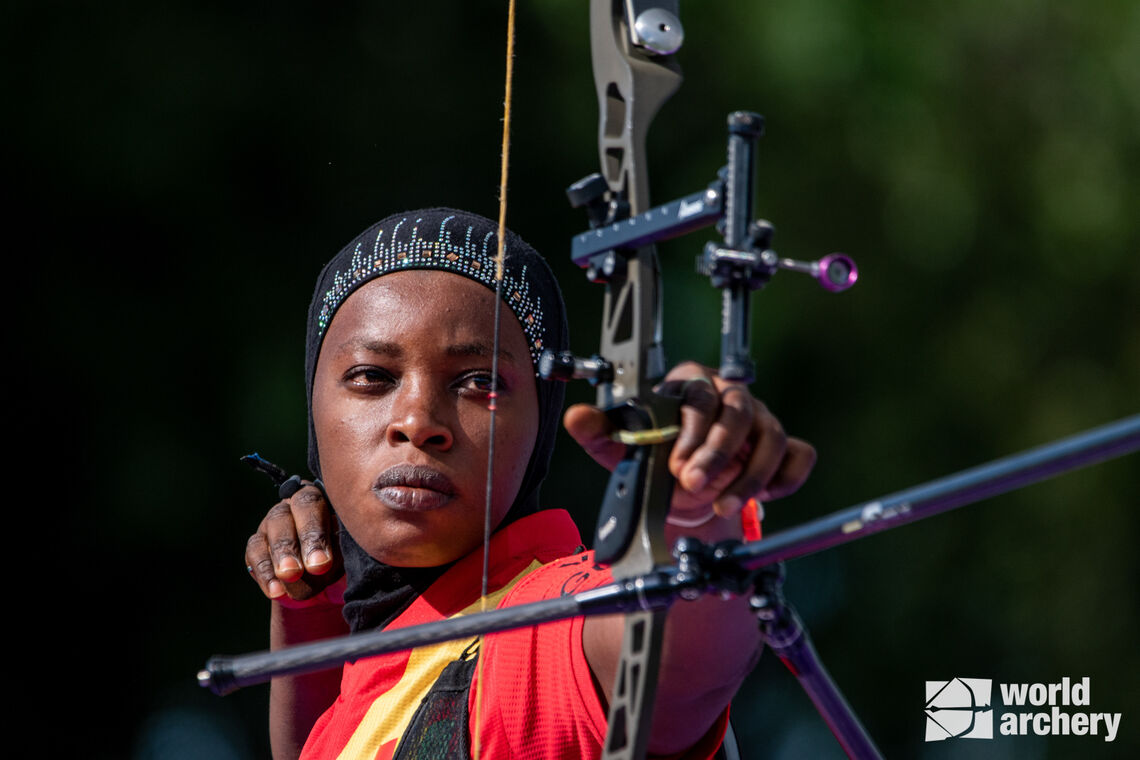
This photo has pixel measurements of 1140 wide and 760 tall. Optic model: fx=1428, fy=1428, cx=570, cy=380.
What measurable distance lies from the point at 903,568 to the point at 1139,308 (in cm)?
97

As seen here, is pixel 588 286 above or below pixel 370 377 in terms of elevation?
above

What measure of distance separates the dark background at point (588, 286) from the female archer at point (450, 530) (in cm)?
120

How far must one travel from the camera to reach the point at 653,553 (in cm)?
121

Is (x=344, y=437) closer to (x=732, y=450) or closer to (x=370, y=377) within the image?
(x=370, y=377)

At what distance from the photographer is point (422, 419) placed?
1.81 metres

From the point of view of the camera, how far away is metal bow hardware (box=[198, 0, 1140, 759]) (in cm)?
110

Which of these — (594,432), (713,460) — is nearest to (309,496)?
(594,432)

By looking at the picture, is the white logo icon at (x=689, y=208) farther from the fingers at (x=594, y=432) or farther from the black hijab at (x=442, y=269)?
the black hijab at (x=442, y=269)

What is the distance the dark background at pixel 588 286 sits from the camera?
328cm

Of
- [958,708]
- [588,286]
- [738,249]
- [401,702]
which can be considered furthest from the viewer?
[958,708]

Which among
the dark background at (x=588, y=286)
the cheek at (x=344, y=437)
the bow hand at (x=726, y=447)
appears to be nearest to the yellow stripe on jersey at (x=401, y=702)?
the cheek at (x=344, y=437)

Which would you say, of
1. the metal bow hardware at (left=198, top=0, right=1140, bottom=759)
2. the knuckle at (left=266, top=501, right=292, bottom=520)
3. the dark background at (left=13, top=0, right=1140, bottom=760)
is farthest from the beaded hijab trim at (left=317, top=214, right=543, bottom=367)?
the dark background at (left=13, top=0, right=1140, bottom=760)

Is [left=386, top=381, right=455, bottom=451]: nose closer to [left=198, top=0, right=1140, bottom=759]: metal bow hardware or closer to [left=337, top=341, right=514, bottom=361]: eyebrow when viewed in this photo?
[left=337, top=341, right=514, bottom=361]: eyebrow

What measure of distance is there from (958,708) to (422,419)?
7.65 feet
